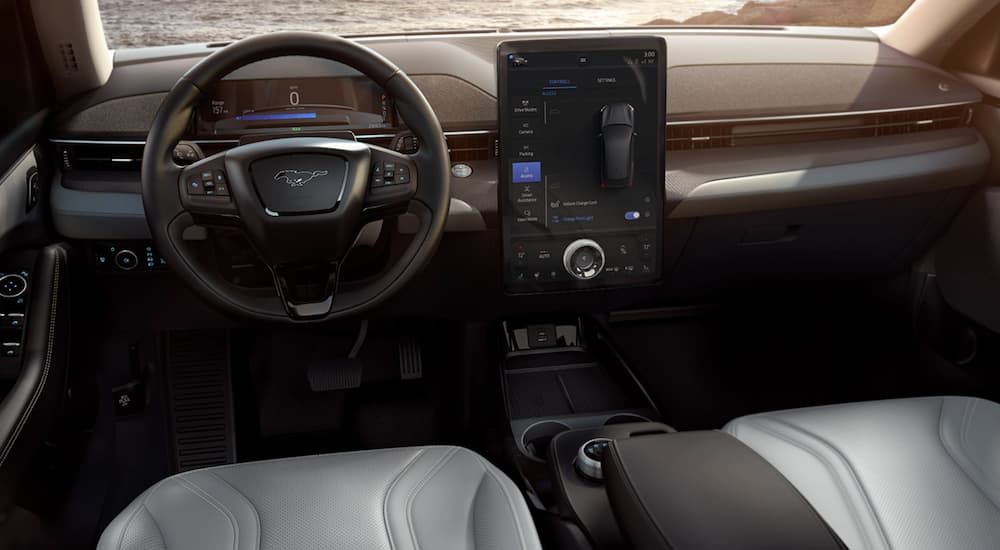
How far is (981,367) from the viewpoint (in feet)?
6.89

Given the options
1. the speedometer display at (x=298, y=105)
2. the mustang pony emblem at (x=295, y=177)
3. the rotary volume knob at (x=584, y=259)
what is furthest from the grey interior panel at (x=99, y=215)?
the rotary volume knob at (x=584, y=259)

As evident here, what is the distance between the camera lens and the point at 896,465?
1286mm

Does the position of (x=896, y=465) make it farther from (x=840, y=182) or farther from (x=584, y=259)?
(x=840, y=182)

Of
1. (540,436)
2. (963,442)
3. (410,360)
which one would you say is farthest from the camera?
(410,360)

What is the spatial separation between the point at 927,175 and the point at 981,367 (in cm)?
50

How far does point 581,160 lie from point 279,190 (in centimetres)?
61

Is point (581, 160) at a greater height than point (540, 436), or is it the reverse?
point (581, 160)

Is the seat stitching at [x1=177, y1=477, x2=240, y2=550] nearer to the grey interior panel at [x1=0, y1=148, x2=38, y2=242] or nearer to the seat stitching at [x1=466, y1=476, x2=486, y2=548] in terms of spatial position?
the seat stitching at [x1=466, y1=476, x2=486, y2=548]

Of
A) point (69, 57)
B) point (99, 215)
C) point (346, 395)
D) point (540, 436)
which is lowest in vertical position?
point (346, 395)

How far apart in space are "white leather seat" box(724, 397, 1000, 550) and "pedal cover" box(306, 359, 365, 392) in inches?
39.6

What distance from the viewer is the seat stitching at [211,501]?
116cm

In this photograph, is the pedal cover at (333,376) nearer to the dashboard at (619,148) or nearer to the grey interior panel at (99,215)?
the dashboard at (619,148)

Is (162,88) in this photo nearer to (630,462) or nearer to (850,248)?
(630,462)

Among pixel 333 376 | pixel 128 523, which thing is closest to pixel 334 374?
pixel 333 376
